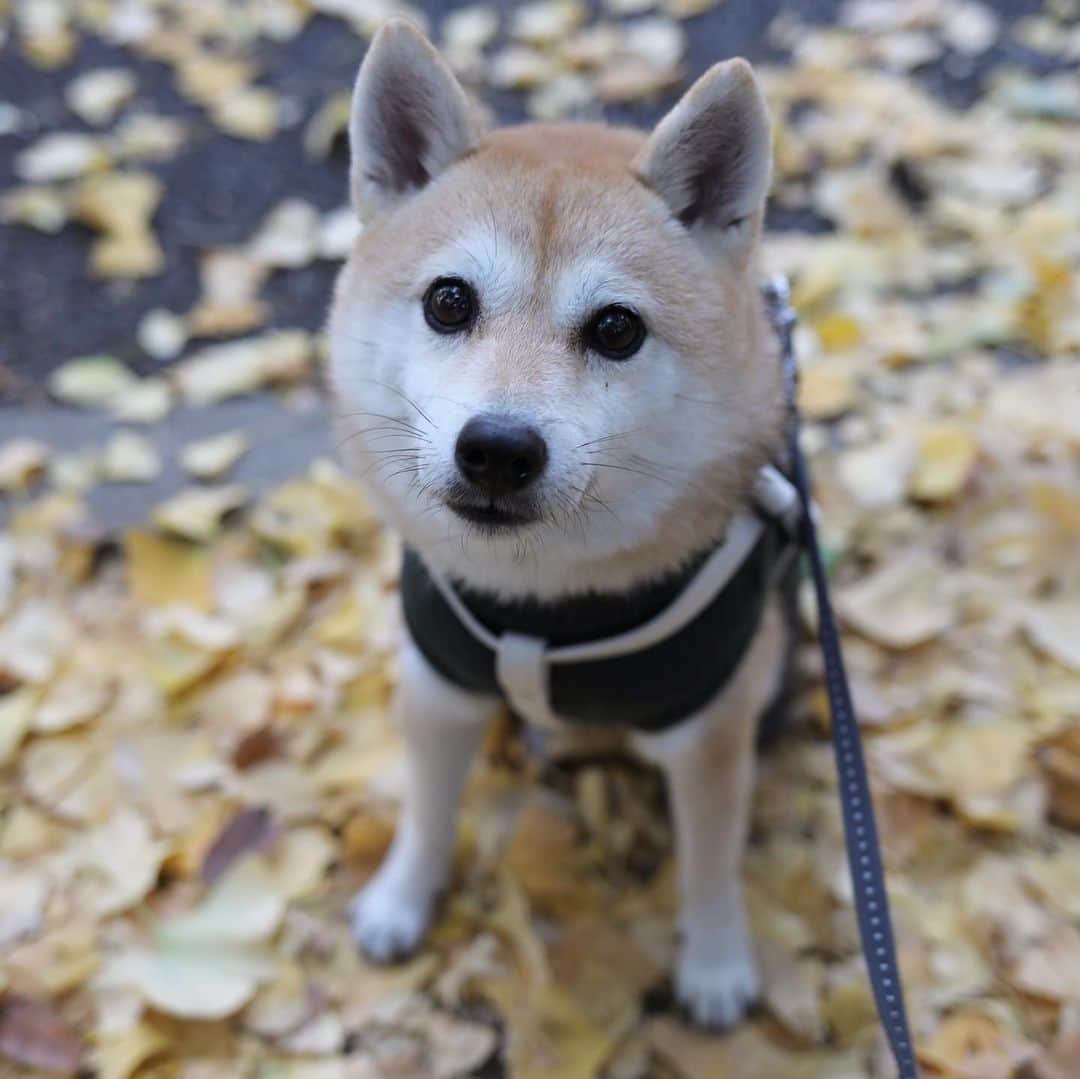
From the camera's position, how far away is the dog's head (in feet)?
4.09

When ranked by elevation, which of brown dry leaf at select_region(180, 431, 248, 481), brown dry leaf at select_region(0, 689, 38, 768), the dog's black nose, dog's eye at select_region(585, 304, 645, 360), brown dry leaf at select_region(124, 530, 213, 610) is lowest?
brown dry leaf at select_region(0, 689, 38, 768)

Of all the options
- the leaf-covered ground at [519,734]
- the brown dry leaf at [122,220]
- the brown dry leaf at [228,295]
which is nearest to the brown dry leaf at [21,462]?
the leaf-covered ground at [519,734]

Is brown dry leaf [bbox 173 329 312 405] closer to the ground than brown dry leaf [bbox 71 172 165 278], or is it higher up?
closer to the ground

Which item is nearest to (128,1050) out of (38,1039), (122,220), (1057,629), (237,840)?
(38,1039)

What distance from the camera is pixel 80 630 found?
221 centimetres

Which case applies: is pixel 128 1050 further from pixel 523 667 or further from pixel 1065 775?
pixel 1065 775

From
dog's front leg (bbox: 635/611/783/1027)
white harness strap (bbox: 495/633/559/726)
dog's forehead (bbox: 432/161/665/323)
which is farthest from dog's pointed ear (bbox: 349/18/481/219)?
dog's front leg (bbox: 635/611/783/1027)

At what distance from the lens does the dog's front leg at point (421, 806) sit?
5.30ft

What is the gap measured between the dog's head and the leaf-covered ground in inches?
28.7

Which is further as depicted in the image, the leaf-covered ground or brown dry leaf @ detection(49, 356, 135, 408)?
brown dry leaf @ detection(49, 356, 135, 408)

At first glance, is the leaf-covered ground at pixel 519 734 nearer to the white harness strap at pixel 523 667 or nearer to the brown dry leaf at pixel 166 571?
the brown dry leaf at pixel 166 571

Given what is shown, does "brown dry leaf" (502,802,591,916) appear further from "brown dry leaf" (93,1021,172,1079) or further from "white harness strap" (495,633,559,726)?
"brown dry leaf" (93,1021,172,1079)

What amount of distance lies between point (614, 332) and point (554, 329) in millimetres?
74

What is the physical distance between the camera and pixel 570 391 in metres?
1.24
